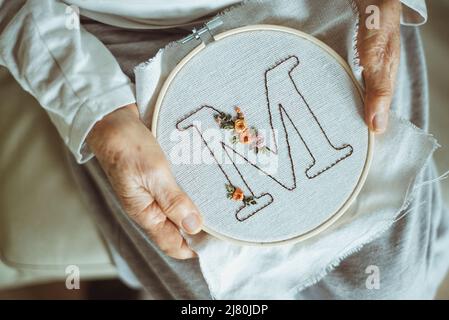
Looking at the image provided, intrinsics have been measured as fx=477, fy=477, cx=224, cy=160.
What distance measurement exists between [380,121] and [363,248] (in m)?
0.23

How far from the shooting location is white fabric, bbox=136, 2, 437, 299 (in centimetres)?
70

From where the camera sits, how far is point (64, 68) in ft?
2.31

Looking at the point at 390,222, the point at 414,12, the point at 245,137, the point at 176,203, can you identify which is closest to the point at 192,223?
the point at 176,203

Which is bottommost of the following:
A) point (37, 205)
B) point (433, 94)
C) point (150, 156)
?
point (37, 205)

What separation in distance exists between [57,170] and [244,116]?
41cm

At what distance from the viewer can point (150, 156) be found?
2.19 ft

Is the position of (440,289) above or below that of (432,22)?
below

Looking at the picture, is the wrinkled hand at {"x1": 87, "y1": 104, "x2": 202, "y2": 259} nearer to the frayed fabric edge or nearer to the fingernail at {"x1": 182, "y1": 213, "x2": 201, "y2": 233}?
the fingernail at {"x1": 182, "y1": 213, "x2": 201, "y2": 233}

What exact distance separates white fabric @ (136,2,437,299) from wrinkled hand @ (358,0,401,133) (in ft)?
0.06

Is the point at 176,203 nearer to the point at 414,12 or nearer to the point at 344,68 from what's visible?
the point at 344,68

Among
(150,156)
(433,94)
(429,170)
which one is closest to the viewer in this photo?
(150,156)

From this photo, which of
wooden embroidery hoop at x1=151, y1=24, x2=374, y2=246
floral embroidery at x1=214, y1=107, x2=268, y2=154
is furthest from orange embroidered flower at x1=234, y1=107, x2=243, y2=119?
wooden embroidery hoop at x1=151, y1=24, x2=374, y2=246
